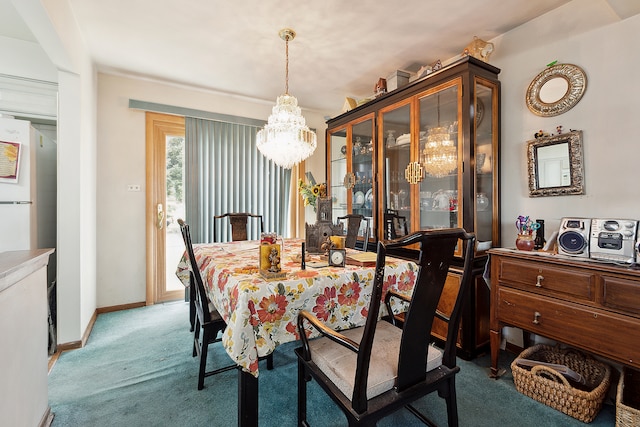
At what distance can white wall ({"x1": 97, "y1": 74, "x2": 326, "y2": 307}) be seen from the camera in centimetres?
307

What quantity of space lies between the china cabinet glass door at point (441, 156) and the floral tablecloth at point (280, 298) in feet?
3.11

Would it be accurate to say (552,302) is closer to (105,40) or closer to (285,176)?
(285,176)

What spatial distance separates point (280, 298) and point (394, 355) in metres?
0.55

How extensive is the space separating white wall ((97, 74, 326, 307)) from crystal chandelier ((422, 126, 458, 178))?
2.96m

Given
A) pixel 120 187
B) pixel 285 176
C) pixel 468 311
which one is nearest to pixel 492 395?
pixel 468 311

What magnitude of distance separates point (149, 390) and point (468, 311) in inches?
88.6

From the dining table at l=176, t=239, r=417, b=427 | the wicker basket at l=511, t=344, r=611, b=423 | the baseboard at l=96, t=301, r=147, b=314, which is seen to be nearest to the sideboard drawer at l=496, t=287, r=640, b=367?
the wicker basket at l=511, t=344, r=611, b=423

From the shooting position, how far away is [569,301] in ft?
5.18

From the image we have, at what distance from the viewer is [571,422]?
1.52 meters

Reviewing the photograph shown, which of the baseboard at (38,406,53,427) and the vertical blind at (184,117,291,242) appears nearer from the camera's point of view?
the baseboard at (38,406,53,427)

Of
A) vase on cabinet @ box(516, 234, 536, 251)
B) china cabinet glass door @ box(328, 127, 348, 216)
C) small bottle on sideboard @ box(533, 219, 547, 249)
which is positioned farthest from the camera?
china cabinet glass door @ box(328, 127, 348, 216)

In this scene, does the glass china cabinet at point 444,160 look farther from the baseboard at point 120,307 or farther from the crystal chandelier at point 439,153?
the baseboard at point 120,307

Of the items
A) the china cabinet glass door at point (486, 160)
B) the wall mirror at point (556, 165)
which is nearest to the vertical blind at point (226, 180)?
the china cabinet glass door at point (486, 160)

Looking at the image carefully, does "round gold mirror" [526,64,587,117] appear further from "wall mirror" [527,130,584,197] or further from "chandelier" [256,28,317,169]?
"chandelier" [256,28,317,169]
